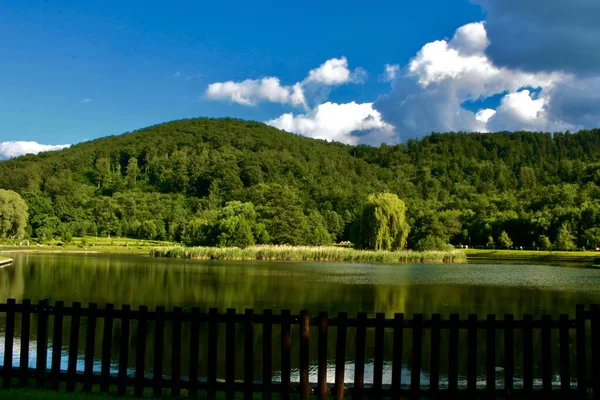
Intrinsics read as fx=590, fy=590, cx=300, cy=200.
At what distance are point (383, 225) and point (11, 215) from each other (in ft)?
145

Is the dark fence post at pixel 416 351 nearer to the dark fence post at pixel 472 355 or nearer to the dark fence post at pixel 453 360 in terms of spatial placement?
the dark fence post at pixel 453 360

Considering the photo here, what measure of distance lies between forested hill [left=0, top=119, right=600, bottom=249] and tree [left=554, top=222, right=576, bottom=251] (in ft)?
1.03

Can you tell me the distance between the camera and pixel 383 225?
62.3 meters

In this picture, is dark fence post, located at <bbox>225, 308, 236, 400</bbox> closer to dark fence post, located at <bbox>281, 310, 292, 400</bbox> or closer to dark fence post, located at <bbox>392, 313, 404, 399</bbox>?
dark fence post, located at <bbox>281, 310, 292, 400</bbox>

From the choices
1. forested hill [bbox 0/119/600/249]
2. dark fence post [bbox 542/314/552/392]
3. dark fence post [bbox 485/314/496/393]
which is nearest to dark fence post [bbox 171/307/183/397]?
dark fence post [bbox 485/314/496/393]

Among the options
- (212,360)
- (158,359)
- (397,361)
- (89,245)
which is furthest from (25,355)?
(89,245)

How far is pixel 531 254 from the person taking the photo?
75812 millimetres

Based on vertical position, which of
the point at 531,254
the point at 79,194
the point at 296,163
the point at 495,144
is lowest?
the point at 531,254

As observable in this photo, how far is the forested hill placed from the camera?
3359 inches

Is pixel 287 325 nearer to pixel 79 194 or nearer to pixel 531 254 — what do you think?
pixel 531 254

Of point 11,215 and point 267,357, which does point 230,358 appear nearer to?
point 267,357

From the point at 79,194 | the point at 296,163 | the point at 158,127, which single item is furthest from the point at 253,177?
the point at 158,127

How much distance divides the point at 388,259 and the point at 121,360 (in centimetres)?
5044

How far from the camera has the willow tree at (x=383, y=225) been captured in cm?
6241
